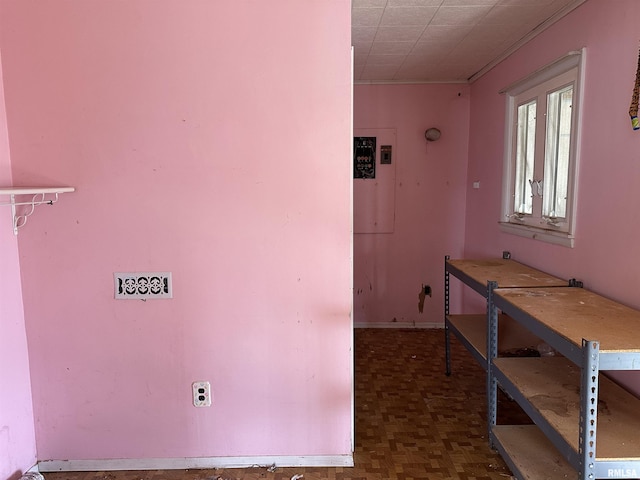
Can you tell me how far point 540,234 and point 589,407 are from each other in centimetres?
160

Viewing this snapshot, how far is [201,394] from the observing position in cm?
219

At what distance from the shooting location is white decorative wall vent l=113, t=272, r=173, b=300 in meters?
2.13

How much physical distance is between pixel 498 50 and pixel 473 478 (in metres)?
2.97

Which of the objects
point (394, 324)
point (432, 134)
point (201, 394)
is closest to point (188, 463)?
point (201, 394)

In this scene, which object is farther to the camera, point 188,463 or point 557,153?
point 557,153

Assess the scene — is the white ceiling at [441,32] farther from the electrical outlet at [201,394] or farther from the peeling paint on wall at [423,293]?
the electrical outlet at [201,394]

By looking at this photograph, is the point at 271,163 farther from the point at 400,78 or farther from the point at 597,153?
the point at 400,78

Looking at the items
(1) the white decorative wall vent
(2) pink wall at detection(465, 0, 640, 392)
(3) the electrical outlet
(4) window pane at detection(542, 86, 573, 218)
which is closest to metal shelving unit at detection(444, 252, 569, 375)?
(2) pink wall at detection(465, 0, 640, 392)

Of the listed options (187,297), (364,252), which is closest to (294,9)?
(187,297)

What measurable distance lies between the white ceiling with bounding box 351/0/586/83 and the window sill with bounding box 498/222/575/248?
1.30m

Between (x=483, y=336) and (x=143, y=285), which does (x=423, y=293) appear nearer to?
(x=483, y=336)

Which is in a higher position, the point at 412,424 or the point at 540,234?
the point at 540,234

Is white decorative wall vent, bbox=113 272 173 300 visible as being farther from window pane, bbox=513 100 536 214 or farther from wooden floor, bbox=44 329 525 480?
window pane, bbox=513 100 536 214

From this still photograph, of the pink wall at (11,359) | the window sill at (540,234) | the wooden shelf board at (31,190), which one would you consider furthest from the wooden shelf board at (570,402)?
the pink wall at (11,359)
